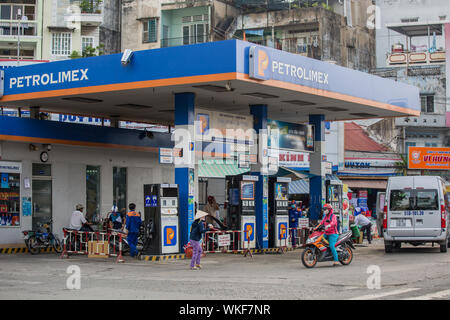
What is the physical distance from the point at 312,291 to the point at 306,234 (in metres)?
14.1

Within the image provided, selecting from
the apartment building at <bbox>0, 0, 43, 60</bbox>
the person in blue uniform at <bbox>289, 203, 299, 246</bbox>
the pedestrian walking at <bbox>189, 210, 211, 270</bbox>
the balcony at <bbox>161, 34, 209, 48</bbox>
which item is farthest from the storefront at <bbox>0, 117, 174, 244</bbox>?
the apartment building at <bbox>0, 0, 43, 60</bbox>

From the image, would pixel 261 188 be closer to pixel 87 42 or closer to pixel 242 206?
pixel 242 206

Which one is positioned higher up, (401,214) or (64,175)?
(64,175)

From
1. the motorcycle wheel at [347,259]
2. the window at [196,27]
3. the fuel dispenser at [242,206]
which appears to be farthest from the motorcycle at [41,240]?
the window at [196,27]

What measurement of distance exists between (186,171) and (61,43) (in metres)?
33.9

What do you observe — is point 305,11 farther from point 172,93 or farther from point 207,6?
point 172,93

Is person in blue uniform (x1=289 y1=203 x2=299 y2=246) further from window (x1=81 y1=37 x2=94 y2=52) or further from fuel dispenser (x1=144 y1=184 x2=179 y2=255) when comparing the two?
window (x1=81 y1=37 x2=94 y2=52)

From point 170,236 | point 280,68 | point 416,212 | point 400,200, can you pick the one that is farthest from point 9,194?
point 416,212

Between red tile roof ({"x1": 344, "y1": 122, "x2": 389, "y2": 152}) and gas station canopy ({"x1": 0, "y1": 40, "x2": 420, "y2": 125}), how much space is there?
2127 centimetres

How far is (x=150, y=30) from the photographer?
5297 cm

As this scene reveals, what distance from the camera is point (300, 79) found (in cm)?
2175

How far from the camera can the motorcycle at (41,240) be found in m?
23.7

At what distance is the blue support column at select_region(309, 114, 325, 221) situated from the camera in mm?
27953

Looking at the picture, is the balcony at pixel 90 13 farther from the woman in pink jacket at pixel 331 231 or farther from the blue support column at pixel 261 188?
the woman in pink jacket at pixel 331 231
